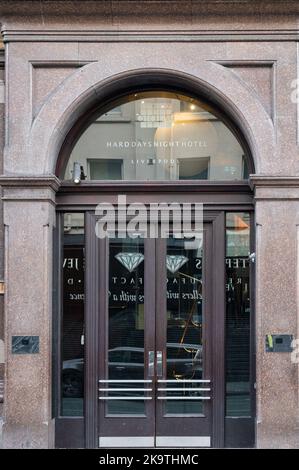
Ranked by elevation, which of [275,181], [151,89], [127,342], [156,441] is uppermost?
[151,89]

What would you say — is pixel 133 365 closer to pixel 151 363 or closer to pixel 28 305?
pixel 151 363

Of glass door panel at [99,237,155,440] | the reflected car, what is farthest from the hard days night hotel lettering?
the reflected car

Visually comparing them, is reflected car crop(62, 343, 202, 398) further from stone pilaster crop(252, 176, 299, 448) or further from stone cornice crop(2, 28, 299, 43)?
stone cornice crop(2, 28, 299, 43)

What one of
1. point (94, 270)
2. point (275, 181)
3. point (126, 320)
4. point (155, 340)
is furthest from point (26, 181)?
point (275, 181)

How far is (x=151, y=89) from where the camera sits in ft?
24.4

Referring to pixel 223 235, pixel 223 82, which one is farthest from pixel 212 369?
pixel 223 82

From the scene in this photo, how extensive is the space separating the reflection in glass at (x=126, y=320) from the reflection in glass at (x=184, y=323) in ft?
1.18

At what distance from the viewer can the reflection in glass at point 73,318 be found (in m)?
7.25

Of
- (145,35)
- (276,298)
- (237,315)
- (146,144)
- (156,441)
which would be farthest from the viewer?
(146,144)

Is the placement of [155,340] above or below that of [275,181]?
below

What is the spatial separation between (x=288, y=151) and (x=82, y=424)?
4.15 metres

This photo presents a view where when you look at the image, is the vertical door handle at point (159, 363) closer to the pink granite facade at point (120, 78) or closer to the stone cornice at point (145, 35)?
the pink granite facade at point (120, 78)

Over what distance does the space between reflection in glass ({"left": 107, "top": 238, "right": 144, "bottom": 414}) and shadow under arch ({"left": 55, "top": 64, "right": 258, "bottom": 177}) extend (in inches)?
52.2

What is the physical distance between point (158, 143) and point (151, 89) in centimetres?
69
